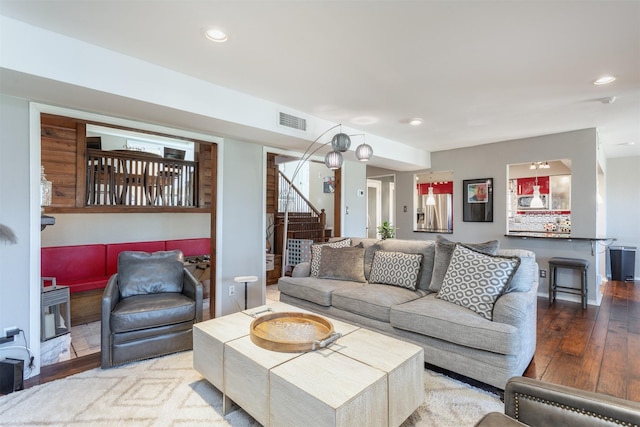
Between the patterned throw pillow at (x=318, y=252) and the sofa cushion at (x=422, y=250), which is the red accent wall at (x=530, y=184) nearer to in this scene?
the sofa cushion at (x=422, y=250)

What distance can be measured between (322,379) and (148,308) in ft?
6.10

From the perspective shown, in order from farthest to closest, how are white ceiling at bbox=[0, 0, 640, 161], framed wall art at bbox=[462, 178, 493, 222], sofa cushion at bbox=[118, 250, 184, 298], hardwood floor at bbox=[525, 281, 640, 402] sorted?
framed wall art at bbox=[462, 178, 493, 222] < sofa cushion at bbox=[118, 250, 184, 298] < hardwood floor at bbox=[525, 281, 640, 402] < white ceiling at bbox=[0, 0, 640, 161]

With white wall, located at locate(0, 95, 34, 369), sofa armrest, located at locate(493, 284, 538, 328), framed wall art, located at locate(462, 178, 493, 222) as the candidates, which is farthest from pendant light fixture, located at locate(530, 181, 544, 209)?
white wall, located at locate(0, 95, 34, 369)

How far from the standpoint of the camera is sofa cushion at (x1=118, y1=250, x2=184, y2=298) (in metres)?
3.03

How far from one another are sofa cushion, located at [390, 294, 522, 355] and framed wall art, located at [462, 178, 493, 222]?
3340 millimetres

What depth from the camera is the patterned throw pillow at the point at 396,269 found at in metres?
3.11

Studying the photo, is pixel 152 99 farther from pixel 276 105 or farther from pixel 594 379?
pixel 594 379

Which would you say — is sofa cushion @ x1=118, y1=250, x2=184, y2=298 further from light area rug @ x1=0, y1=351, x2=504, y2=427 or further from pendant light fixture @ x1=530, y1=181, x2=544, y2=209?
pendant light fixture @ x1=530, y1=181, x2=544, y2=209

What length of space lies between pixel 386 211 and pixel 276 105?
525cm

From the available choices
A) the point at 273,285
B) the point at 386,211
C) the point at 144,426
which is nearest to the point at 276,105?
the point at 144,426

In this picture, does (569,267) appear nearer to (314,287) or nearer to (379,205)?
(314,287)

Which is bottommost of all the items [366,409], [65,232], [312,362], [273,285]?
[273,285]

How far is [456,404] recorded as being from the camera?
206 cm

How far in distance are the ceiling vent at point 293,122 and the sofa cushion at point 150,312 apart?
2.09 meters
